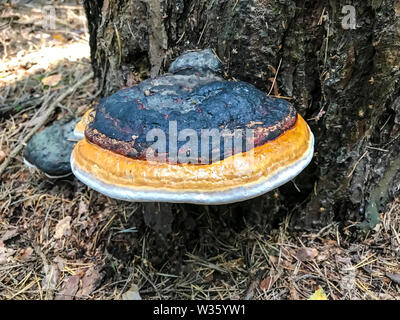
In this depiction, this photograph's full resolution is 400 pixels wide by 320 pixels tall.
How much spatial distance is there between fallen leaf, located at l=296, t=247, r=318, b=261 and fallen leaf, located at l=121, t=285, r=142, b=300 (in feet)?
3.70

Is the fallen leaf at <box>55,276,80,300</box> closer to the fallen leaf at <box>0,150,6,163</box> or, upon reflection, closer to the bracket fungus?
the bracket fungus

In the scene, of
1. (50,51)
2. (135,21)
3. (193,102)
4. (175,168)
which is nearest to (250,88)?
(193,102)

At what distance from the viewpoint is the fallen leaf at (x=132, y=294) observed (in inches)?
85.4

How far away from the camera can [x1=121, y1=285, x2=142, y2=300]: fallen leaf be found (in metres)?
2.17

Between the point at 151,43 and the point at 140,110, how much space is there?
0.94 metres

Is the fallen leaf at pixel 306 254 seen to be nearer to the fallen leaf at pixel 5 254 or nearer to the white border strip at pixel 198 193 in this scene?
the white border strip at pixel 198 193

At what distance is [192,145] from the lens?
4.64ft

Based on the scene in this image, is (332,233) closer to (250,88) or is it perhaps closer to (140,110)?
(250,88)

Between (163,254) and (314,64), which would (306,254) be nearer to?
(163,254)

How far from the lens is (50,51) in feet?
15.3

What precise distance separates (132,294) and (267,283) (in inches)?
35.5

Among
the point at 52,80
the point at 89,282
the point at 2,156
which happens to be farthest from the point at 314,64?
the point at 52,80

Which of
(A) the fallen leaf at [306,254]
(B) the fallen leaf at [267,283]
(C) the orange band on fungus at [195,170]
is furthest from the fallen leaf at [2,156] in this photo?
(A) the fallen leaf at [306,254]

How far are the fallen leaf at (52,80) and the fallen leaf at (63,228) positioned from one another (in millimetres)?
1940
